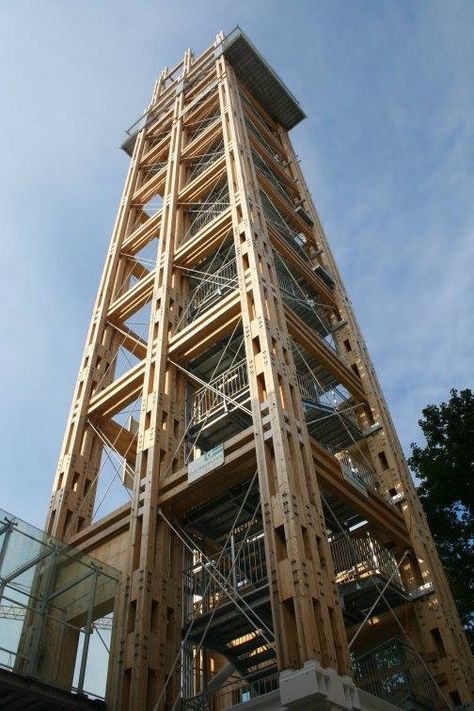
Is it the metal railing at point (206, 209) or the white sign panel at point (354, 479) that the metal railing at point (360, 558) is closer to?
the white sign panel at point (354, 479)

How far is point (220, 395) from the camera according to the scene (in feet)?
58.5

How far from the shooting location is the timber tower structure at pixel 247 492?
43.1ft

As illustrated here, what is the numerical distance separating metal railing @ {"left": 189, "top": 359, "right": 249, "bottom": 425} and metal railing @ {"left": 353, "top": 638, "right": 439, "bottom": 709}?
6.87 m

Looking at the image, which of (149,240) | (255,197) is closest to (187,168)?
(149,240)

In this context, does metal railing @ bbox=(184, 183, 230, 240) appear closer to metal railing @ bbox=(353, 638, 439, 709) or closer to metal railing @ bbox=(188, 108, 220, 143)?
metal railing @ bbox=(188, 108, 220, 143)

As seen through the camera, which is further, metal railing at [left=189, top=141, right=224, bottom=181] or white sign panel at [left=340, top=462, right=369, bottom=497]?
metal railing at [left=189, top=141, right=224, bottom=181]

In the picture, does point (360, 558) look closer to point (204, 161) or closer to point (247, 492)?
point (247, 492)

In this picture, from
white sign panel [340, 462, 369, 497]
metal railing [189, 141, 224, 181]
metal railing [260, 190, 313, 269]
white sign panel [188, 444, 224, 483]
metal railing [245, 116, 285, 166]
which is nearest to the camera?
white sign panel [188, 444, 224, 483]

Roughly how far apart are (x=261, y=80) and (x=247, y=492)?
2844 cm

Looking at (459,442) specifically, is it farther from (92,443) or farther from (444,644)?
(92,443)

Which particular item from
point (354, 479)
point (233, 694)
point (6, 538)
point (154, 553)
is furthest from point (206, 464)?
point (233, 694)

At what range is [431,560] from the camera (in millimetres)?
16703

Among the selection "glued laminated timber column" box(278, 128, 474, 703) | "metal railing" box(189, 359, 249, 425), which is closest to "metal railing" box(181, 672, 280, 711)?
"glued laminated timber column" box(278, 128, 474, 703)

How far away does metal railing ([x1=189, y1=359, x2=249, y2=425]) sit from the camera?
709 inches
